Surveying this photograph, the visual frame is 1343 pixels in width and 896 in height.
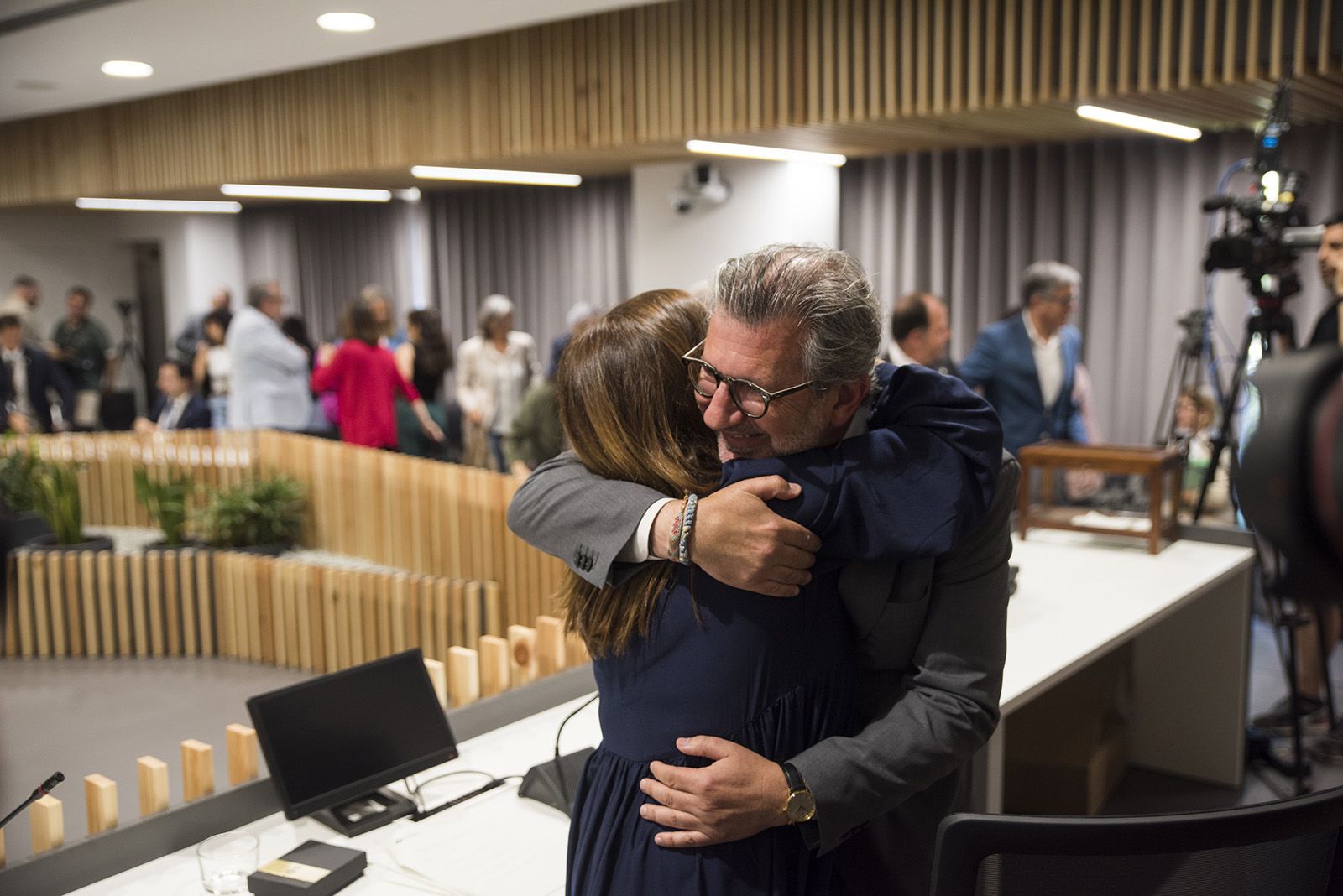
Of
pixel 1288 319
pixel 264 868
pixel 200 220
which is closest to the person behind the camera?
pixel 264 868

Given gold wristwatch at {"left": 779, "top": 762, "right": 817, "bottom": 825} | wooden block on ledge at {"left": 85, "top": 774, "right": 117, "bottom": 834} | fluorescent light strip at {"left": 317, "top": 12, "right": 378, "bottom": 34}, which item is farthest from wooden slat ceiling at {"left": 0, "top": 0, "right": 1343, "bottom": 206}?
wooden block on ledge at {"left": 85, "top": 774, "right": 117, "bottom": 834}

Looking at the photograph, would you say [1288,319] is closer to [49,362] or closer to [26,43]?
[26,43]

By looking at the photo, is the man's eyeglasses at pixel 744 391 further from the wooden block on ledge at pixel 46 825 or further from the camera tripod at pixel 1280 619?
→ the camera tripod at pixel 1280 619

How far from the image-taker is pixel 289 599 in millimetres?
5430

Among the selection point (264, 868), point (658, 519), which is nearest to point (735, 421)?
point (658, 519)

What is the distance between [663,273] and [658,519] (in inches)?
240

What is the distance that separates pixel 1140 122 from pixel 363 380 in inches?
169

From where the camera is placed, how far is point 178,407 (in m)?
7.77

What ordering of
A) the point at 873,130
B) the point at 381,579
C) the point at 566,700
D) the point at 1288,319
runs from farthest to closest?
the point at 873,130 < the point at 381,579 < the point at 1288,319 < the point at 566,700

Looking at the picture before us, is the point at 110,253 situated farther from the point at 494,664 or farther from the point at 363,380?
the point at 494,664

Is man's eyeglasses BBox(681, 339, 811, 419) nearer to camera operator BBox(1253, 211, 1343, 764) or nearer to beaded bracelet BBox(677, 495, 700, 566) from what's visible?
beaded bracelet BBox(677, 495, 700, 566)

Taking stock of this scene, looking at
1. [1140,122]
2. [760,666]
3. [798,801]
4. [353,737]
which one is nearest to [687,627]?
[760,666]

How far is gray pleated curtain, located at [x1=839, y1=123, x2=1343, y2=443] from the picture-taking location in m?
6.44

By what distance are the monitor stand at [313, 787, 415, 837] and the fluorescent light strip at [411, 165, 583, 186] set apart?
19.4 feet
